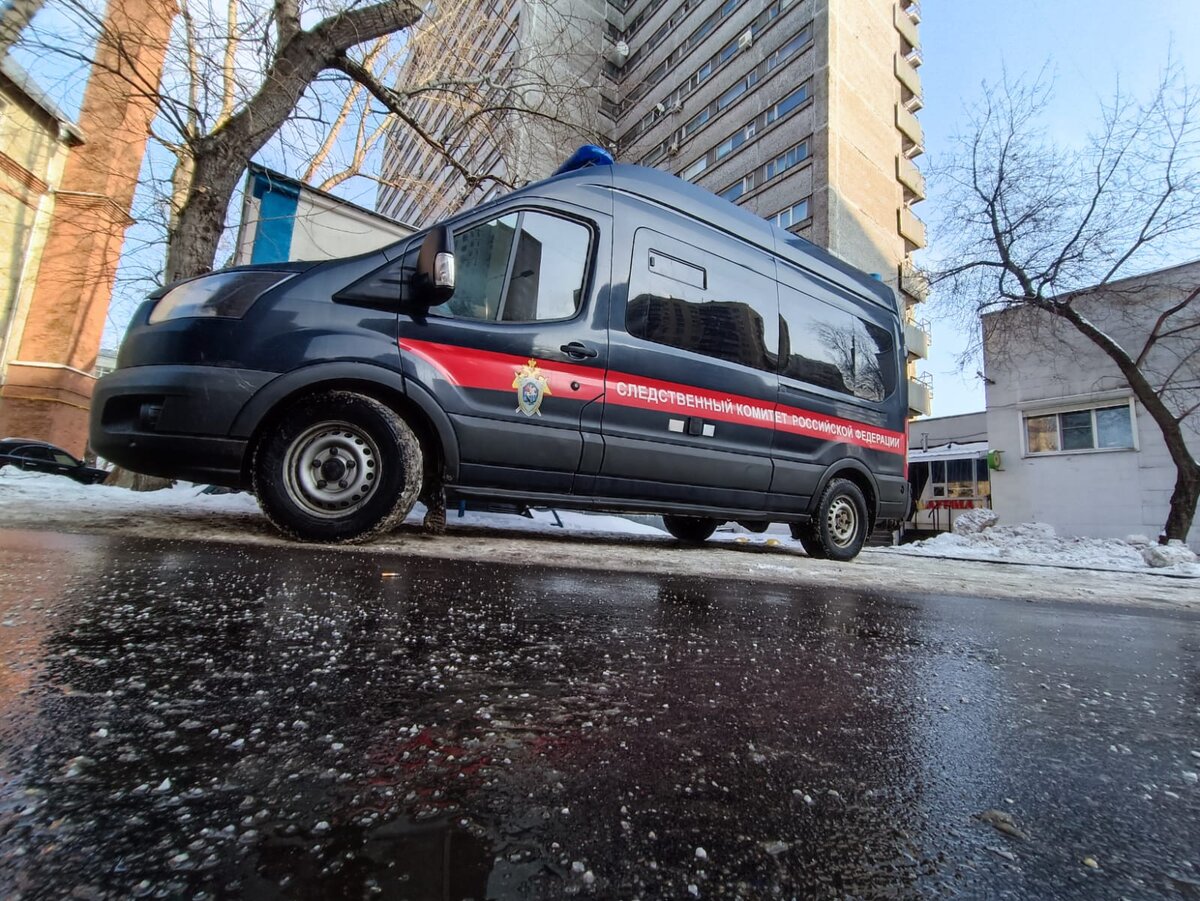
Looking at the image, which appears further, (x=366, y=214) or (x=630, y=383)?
(x=366, y=214)

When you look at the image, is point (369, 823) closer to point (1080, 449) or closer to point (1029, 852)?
point (1029, 852)

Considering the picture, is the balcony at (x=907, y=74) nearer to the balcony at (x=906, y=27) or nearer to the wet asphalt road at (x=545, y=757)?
the balcony at (x=906, y=27)

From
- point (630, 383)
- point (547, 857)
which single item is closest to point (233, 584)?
point (547, 857)

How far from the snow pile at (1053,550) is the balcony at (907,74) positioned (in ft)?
92.4

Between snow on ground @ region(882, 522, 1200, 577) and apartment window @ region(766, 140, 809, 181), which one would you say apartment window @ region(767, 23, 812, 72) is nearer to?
apartment window @ region(766, 140, 809, 181)

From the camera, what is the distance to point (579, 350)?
11.2 feet

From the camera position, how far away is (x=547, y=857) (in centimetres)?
54

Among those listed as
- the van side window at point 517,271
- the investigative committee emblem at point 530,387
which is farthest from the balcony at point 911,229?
the investigative committee emblem at point 530,387

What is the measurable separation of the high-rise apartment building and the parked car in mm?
12050

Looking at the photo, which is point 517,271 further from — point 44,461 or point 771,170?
point 771,170

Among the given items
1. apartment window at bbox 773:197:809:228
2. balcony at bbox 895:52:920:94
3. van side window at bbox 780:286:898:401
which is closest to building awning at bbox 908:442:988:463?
apartment window at bbox 773:197:809:228

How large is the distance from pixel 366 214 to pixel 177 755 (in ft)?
24.1

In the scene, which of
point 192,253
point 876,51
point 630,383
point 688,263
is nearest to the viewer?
point 630,383

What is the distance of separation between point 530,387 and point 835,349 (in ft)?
10.00
